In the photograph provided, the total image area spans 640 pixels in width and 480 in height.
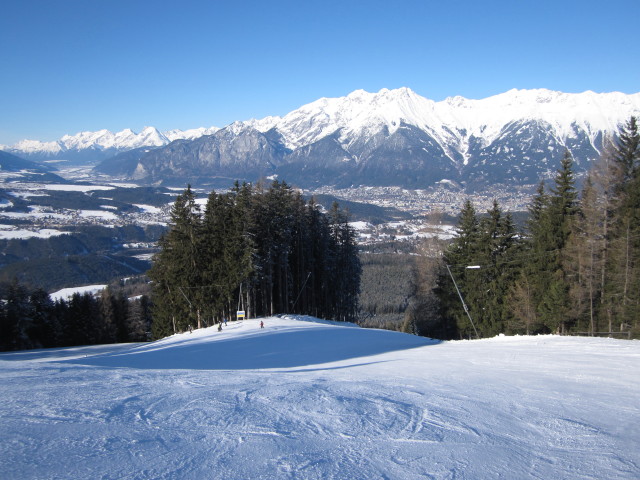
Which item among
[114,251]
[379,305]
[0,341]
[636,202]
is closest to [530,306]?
[636,202]

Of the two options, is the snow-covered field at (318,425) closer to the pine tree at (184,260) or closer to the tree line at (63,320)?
the pine tree at (184,260)

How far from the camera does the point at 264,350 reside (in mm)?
18359

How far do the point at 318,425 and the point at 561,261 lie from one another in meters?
30.8

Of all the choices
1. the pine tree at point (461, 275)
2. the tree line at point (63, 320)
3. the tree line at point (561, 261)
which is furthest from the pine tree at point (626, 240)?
the tree line at point (63, 320)

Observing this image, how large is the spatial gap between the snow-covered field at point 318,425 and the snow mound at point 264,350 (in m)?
5.20

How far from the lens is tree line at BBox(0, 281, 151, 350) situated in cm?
4594

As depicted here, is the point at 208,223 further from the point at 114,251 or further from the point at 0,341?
the point at 114,251

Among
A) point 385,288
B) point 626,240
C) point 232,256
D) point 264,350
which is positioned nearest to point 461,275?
point 626,240

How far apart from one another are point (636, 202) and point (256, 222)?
26129mm

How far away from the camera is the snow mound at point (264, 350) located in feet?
48.7

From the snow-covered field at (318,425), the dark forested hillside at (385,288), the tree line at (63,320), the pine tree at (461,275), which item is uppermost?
the snow-covered field at (318,425)

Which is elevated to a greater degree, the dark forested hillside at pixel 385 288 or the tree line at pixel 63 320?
the tree line at pixel 63 320

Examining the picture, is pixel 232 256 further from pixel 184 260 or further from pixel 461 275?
pixel 461 275

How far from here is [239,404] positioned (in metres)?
6.62
